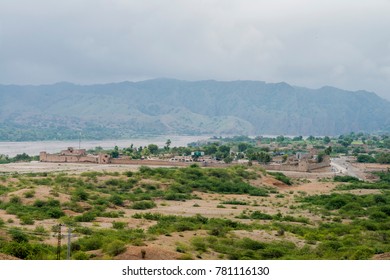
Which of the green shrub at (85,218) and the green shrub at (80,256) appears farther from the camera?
the green shrub at (85,218)

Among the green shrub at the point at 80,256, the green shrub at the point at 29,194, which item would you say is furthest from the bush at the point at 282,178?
the green shrub at the point at 80,256

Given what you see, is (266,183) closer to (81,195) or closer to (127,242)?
(81,195)

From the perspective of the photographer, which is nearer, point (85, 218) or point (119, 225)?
point (119, 225)

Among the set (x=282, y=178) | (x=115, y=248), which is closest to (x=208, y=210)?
(x=115, y=248)

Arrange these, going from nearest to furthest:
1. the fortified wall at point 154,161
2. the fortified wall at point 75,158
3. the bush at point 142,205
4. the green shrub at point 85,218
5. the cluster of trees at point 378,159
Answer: the green shrub at point 85,218 < the bush at point 142,205 < the fortified wall at point 154,161 < the fortified wall at point 75,158 < the cluster of trees at point 378,159

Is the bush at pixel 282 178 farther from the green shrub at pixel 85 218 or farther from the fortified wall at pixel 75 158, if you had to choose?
the green shrub at pixel 85 218

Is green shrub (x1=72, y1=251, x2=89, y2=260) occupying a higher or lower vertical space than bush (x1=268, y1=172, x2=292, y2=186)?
lower

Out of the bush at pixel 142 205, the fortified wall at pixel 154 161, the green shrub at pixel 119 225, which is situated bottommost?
the bush at pixel 142 205

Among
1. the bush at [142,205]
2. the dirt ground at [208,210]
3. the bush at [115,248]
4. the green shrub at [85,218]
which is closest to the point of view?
the bush at [115,248]

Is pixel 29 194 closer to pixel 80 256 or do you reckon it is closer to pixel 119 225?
pixel 119 225

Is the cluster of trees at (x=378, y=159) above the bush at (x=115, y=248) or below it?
above

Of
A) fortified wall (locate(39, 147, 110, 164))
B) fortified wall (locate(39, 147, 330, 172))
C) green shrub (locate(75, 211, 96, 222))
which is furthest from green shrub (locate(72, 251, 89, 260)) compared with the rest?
fortified wall (locate(39, 147, 110, 164))

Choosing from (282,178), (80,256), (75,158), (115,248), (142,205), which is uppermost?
(75,158)

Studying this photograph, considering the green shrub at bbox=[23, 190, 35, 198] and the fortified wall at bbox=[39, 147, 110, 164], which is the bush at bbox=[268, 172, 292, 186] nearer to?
the fortified wall at bbox=[39, 147, 110, 164]
